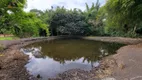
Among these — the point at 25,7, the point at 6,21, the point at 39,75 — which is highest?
the point at 25,7

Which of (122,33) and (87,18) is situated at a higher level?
(87,18)

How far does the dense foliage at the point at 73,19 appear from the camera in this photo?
688cm

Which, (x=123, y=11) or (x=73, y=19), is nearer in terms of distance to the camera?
(x=123, y=11)

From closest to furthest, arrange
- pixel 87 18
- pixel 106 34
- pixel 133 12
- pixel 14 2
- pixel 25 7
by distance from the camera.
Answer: pixel 14 2 < pixel 25 7 < pixel 133 12 < pixel 106 34 < pixel 87 18

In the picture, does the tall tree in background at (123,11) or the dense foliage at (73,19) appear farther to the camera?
the tall tree in background at (123,11)

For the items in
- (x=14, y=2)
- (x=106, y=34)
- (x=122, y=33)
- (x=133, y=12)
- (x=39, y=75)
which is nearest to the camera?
(x=14, y=2)

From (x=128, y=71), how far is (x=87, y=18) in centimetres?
2195

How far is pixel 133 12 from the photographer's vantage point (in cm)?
1341

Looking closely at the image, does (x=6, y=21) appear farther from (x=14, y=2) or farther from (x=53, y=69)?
(x=53, y=69)

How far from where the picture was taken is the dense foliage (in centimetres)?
688

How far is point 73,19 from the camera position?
27.4 meters

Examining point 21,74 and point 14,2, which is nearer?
point 14,2

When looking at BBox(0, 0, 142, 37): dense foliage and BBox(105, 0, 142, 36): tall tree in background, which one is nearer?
BBox(0, 0, 142, 37): dense foliage

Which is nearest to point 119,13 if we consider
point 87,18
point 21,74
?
point 21,74
